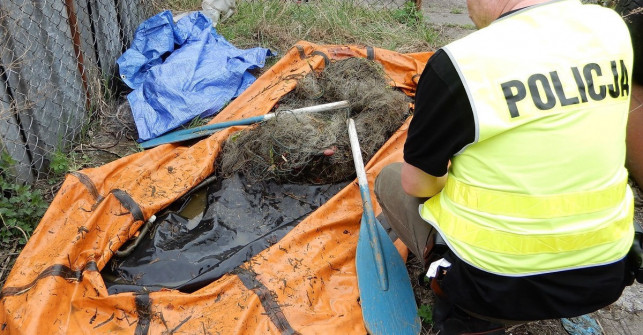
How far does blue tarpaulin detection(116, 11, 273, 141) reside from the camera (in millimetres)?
3605

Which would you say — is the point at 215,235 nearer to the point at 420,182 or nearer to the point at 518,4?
the point at 420,182

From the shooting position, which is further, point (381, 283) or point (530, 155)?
point (381, 283)

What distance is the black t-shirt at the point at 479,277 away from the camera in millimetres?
1597

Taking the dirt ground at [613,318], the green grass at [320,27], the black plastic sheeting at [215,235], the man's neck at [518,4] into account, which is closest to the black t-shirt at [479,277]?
the man's neck at [518,4]

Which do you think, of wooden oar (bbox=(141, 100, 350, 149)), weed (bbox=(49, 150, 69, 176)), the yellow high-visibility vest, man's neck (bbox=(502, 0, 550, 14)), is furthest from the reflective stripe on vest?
weed (bbox=(49, 150, 69, 176))

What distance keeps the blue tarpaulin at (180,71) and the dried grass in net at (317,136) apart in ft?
1.87

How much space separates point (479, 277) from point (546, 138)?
541mm

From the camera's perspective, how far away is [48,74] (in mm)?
3102

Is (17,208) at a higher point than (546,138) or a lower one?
lower

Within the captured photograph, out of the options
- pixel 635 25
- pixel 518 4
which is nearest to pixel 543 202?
pixel 518 4

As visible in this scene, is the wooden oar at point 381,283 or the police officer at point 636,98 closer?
the wooden oar at point 381,283

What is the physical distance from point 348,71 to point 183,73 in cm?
123

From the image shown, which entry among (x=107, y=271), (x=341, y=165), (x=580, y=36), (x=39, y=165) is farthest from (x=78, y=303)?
(x=580, y=36)

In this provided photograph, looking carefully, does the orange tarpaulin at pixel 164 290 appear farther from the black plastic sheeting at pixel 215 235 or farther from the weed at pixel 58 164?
the weed at pixel 58 164
